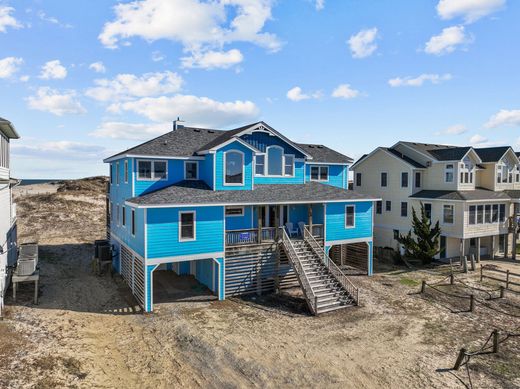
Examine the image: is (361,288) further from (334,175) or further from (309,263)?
(334,175)

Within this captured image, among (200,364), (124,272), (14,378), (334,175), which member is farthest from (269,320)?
(334,175)

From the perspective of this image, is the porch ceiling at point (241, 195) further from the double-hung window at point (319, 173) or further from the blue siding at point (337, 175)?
the blue siding at point (337, 175)

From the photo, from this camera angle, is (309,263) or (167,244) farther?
(309,263)

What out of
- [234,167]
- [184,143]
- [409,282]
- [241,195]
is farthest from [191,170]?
[409,282]

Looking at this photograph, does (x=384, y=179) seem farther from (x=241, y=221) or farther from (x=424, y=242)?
(x=241, y=221)

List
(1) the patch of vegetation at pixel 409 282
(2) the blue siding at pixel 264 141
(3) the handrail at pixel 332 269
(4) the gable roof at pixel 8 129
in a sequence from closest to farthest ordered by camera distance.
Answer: (4) the gable roof at pixel 8 129 < (3) the handrail at pixel 332 269 < (1) the patch of vegetation at pixel 409 282 < (2) the blue siding at pixel 264 141

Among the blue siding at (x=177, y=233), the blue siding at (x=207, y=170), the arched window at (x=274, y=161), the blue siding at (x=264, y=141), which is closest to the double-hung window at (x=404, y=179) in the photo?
the blue siding at (x=264, y=141)
